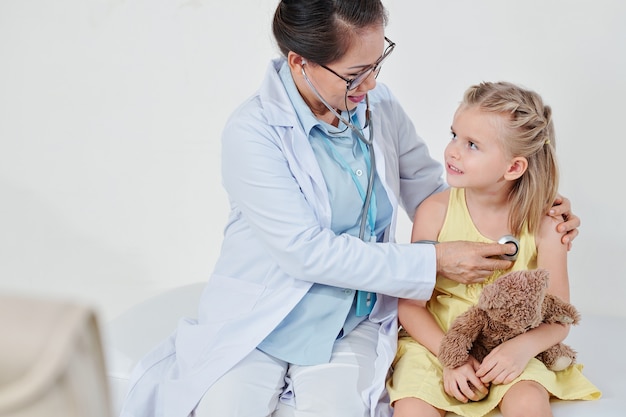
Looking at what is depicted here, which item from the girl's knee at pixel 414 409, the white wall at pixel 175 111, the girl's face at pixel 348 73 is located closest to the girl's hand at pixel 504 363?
the girl's knee at pixel 414 409

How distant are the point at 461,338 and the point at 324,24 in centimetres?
70

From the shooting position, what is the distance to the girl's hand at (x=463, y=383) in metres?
1.84

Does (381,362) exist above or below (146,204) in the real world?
above

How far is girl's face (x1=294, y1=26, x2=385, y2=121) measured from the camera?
191 cm

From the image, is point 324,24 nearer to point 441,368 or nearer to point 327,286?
point 327,286

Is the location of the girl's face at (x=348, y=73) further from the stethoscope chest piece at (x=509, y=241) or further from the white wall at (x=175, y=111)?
the white wall at (x=175, y=111)

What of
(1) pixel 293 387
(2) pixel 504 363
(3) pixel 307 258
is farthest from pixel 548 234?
(1) pixel 293 387

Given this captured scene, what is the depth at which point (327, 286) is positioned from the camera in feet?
6.54

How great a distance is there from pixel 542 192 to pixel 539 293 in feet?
0.90

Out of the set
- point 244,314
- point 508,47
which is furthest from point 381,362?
point 508,47

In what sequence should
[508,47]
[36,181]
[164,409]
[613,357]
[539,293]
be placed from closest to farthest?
[539,293], [164,409], [613,357], [508,47], [36,181]

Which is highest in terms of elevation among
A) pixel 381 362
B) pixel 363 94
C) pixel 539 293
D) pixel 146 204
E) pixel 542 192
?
pixel 363 94

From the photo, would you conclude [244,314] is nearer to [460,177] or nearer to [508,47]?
[460,177]

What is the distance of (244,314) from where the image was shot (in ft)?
6.40
